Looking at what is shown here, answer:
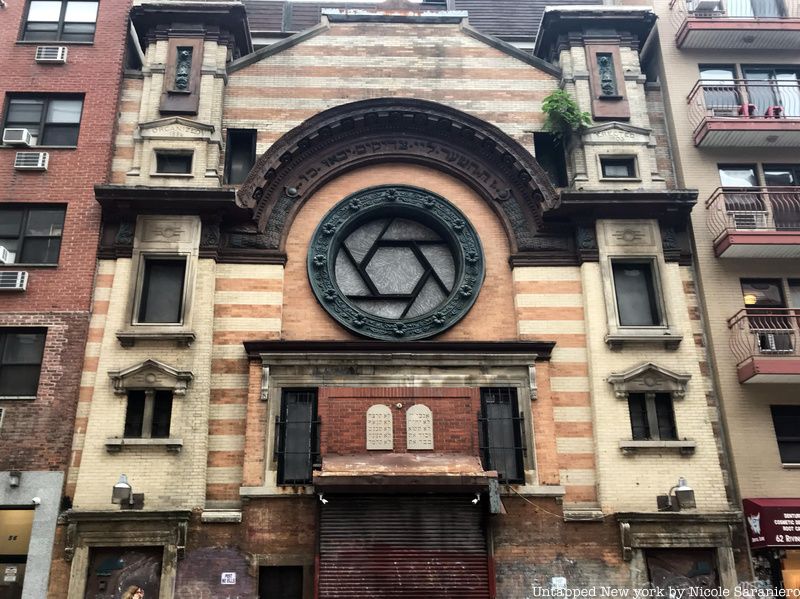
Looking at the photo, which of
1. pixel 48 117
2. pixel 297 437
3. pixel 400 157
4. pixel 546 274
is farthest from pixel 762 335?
pixel 48 117

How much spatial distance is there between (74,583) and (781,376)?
1604 centimetres

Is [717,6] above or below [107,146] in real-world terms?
above

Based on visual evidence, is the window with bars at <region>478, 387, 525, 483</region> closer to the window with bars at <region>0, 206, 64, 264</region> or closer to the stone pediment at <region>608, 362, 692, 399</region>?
the stone pediment at <region>608, 362, 692, 399</region>

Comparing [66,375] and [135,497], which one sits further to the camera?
[66,375]

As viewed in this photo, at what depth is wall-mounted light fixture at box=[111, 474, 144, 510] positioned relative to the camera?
14.9m

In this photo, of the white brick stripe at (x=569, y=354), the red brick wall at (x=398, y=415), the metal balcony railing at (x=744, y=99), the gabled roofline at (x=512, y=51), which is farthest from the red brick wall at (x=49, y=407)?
the metal balcony railing at (x=744, y=99)

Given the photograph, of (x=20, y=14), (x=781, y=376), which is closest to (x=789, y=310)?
(x=781, y=376)

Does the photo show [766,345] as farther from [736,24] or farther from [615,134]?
[736,24]

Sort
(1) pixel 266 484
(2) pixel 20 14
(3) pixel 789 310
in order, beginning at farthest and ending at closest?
(2) pixel 20 14, (3) pixel 789 310, (1) pixel 266 484

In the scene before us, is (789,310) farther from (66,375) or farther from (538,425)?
(66,375)

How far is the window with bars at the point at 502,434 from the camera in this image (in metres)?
16.3

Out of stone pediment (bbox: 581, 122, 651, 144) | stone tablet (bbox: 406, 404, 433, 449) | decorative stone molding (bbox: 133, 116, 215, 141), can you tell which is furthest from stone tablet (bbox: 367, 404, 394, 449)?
stone pediment (bbox: 581, 122, 651, 144)

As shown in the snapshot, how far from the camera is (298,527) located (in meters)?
15.6

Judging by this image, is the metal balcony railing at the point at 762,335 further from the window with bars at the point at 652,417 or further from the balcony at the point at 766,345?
the window with bars at the point at 652,417
